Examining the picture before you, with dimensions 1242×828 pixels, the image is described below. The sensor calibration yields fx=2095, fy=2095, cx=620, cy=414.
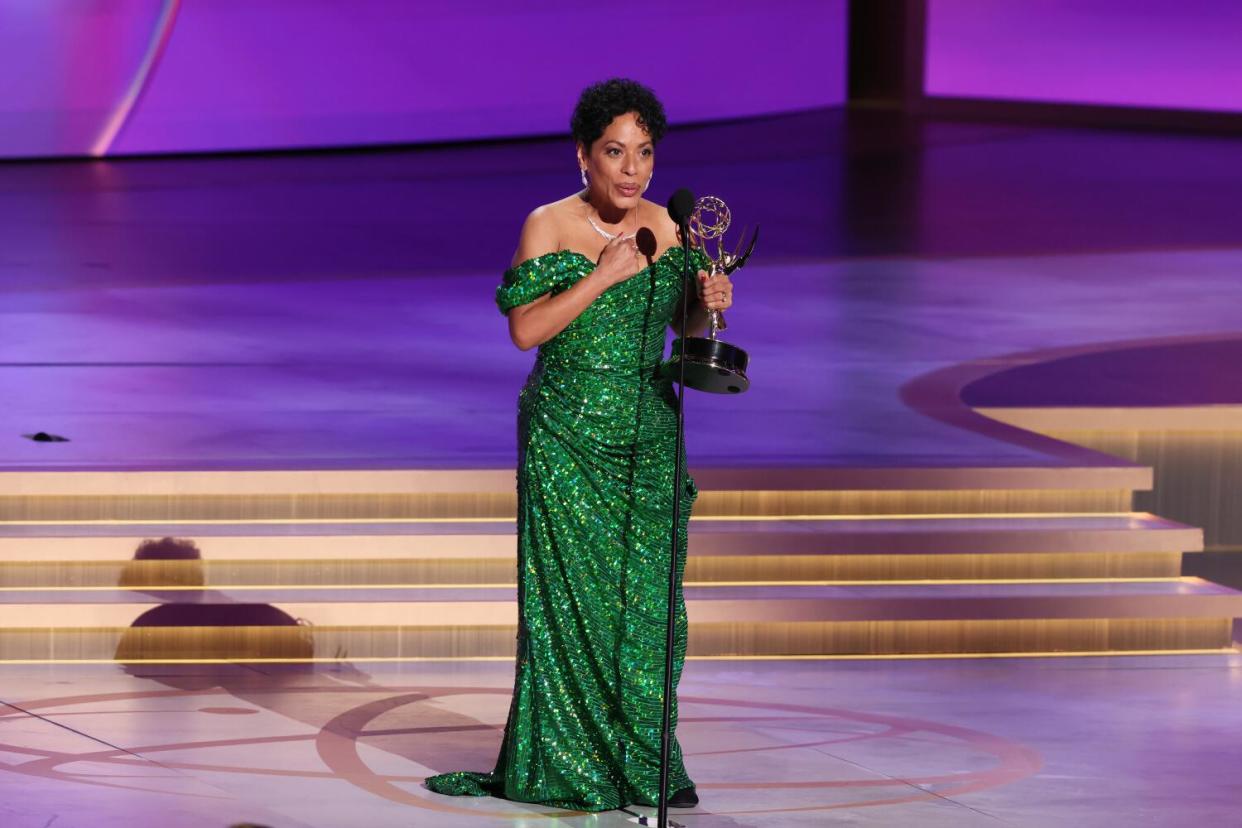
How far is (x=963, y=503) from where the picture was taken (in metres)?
6.44

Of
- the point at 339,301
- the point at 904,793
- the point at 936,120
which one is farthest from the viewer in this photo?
the point at 936,120

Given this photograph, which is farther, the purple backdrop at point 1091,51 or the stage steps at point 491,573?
the purple backdrop at point 1091,51

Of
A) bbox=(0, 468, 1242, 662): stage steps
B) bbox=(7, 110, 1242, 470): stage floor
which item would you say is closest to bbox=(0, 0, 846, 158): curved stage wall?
bbox=(7, 110, 1242, 470): stage floor

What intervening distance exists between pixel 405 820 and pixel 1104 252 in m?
9.11

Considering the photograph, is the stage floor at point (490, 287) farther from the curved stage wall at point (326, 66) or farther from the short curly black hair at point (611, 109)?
the short curly black hair at point (611, 109)

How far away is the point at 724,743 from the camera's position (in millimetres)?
4805

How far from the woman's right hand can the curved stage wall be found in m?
13.4

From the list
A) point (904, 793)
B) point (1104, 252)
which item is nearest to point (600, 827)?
point (904, 793)

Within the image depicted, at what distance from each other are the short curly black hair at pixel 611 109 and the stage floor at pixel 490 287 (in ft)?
7.86

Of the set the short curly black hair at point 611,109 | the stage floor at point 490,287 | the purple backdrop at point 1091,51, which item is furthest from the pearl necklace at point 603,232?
the purple backdrop at point 1091,51

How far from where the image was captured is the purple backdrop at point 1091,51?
1869cm

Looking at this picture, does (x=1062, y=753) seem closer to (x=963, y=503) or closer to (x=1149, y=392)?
(x=963, y=503)

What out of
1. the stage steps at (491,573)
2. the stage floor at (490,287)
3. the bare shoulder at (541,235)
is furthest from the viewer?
the stage floor at (490,287)

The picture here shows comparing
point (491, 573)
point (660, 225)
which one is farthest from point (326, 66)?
point (660, 225)
